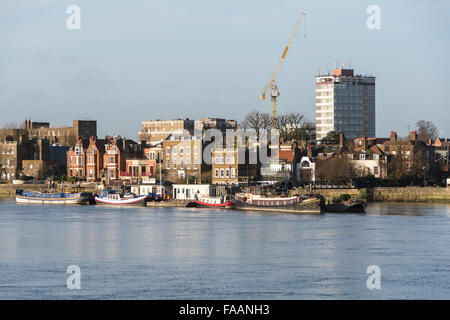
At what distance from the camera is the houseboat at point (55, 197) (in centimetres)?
9544

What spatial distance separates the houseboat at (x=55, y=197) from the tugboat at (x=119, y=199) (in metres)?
1.86

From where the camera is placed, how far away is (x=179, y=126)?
186 meters

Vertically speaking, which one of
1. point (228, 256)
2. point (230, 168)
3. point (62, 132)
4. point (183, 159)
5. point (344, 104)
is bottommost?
point (228, 256)

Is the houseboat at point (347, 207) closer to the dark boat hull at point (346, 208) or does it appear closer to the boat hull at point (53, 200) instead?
the dark boat hull at point (346, 208)

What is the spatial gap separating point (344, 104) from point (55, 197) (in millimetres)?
104390

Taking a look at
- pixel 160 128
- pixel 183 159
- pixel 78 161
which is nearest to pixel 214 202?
pixel 183 159

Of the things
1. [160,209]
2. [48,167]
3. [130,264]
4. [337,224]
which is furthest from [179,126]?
[130,264]

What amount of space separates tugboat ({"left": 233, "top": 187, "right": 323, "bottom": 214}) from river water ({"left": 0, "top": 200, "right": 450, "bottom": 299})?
213 inches

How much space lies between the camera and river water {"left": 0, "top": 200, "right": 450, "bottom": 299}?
35.2m

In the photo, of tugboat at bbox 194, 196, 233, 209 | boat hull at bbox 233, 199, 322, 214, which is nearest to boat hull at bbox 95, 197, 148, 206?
tugboat at bbox 194, 196, 233, 209

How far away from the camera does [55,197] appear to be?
97312 millimetres

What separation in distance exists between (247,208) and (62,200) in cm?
2553

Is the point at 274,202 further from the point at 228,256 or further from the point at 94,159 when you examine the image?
the point at 94,159
